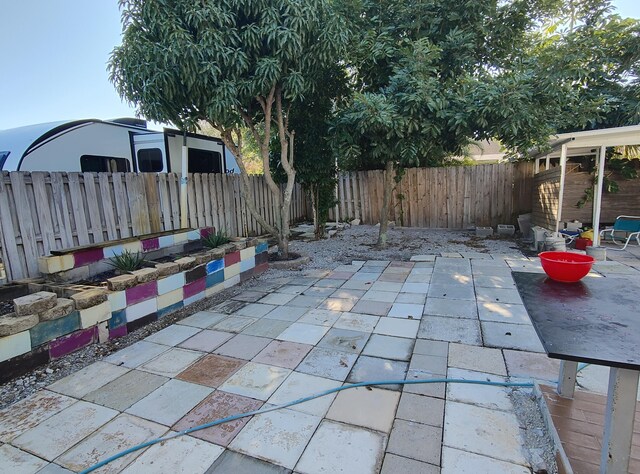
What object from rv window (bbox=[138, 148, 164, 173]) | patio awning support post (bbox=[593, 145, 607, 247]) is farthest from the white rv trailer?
patio awning support post (bbox=[593, 145, 607, 247])

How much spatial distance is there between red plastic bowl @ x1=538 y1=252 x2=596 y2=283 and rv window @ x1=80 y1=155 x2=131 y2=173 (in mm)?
7228

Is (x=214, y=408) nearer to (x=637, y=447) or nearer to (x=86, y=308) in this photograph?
(x=86, y=308)

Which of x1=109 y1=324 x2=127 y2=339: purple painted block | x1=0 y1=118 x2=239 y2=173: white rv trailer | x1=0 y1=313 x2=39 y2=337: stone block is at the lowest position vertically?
x1=109 y1=324 x2=127 y2=339: purple painted block

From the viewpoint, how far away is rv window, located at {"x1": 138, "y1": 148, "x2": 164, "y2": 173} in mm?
6789

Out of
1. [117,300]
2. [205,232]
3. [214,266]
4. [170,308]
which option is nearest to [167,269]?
[170,308]

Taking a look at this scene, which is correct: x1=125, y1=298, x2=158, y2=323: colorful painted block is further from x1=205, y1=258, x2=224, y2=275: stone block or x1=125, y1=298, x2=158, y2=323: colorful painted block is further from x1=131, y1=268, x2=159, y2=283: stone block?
x1=205, y1=258, x2=224, y2=275: stone block

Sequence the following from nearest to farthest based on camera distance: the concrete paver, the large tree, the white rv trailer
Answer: the concrete paver
the large tree
the white rv trailer

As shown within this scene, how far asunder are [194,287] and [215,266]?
407mm

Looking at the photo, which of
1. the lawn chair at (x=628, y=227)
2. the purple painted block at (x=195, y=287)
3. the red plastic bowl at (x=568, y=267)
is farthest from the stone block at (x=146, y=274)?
the lawn chair at (x=628, y=227)

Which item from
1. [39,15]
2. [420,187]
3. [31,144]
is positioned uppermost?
[39,15]

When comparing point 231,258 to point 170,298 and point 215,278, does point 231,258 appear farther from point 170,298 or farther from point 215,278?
point 170,298

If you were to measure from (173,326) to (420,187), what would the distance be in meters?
7.36

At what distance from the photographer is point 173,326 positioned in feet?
10.6

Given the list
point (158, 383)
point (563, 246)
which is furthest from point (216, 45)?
point (563, 246)
